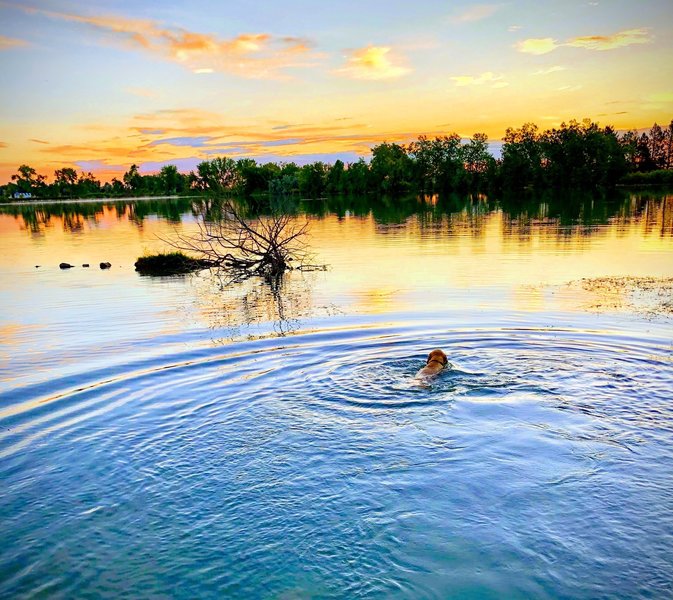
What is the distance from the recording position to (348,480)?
7.27m

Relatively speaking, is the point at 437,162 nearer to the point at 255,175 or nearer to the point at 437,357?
the point at 255,175

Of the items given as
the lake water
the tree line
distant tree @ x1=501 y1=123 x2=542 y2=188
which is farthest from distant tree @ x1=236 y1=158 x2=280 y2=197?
the lake water

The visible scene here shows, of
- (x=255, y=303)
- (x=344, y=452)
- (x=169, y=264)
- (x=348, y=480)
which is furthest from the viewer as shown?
(x=169, y=264)

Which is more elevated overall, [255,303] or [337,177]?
[337,177]

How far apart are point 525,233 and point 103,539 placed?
38065 millimetres

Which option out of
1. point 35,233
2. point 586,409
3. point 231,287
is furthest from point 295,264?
point 35,233

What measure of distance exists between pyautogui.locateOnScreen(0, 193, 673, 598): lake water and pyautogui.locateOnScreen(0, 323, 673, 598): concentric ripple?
0.10 ft

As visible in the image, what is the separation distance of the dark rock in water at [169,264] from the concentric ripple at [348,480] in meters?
18.4

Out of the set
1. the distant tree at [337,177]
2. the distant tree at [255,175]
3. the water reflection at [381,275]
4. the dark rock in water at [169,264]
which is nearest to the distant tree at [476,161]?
the distant tree at [337,177]

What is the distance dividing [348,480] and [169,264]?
25.2 metres

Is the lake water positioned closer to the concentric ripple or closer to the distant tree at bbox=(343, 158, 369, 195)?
the concentric ripple

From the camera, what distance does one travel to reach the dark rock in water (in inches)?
1177

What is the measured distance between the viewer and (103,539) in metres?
6.32

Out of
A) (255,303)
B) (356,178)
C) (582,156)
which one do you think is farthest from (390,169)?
(255,303)
